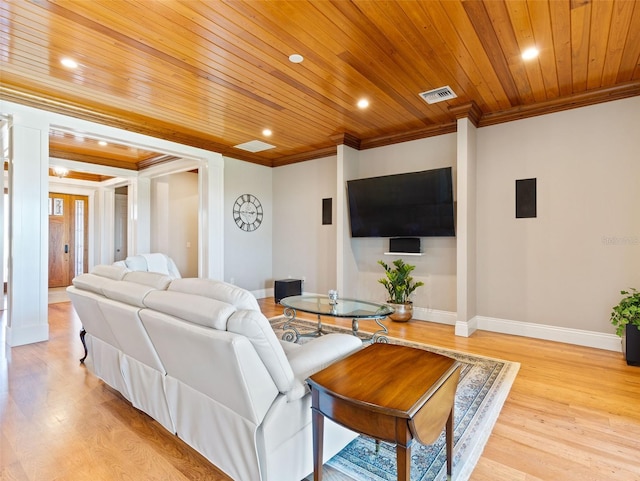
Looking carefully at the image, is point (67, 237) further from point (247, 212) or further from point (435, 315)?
point (435, 315)

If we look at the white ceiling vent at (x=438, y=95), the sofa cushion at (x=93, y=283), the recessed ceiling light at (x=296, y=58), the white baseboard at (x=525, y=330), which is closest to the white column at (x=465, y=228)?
the white baseboard at (x=525, y=330)

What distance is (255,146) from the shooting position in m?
5.77

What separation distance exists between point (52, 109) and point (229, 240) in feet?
10.0

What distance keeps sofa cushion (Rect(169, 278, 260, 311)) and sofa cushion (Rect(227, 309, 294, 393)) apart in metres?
0.07

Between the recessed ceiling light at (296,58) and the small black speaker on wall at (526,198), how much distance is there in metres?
3.00

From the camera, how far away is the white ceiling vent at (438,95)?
3.60 m

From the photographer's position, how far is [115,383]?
2480mm

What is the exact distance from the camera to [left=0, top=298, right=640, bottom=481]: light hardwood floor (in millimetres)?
1752

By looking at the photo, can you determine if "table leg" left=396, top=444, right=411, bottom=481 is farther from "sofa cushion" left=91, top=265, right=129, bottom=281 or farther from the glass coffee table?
"sofa cushion" left=91, top=265, right=129, bottom=281

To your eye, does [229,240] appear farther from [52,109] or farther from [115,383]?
[115,383]

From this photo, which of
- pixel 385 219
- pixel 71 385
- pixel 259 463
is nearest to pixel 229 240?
pixel 385 219

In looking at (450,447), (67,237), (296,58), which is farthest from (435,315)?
(67,237)

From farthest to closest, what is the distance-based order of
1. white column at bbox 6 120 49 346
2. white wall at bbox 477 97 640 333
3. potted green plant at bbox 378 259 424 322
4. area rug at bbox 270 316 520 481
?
potted green plant at bbox 378 259 424 322 < white column at bbox 6 120 49 346 < white wall at bbox 477 97 640 333 < area rug at bbox 270 316 520 481

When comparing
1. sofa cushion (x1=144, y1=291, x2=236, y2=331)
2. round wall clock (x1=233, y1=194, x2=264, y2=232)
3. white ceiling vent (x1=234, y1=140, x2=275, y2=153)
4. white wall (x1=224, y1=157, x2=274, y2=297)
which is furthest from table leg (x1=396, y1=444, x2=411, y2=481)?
round wall clock (x1=233, y1=194, x2=264, y2=232)
